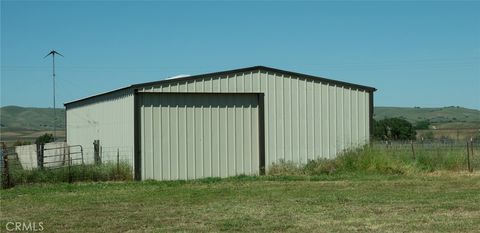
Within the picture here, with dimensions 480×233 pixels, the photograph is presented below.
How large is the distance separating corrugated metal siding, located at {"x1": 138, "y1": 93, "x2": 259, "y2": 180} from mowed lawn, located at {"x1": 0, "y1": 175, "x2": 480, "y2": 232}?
1.99 meters

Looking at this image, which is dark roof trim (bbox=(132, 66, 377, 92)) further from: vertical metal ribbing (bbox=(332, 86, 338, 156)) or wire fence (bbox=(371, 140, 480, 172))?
wire fence (bbox=(371, 140, 480, 172))

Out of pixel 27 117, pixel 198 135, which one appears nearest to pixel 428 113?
pixel 27 117

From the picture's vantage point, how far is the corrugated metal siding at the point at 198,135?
2161 centimetres

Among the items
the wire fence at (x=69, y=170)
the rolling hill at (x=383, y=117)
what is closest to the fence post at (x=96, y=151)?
the wire fence at (x=69, y=170)

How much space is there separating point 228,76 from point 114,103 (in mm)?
4141

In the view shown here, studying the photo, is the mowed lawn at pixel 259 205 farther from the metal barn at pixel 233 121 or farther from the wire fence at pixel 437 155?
the metal barn at pixel 233 121

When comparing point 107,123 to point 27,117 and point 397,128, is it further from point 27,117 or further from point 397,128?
point 27,117

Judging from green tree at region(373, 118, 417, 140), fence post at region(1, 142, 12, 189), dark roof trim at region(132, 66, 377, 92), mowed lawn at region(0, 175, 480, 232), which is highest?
dark roof trim at region(132, 66, 377, 92)

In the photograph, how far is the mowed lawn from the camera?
1145 cm

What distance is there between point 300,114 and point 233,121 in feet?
7.64

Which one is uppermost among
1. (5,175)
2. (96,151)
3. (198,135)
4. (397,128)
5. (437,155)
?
(397,128)

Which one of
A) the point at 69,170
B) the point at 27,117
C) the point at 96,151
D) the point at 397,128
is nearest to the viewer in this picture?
the point at 69,170

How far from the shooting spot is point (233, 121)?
22703 millimetres

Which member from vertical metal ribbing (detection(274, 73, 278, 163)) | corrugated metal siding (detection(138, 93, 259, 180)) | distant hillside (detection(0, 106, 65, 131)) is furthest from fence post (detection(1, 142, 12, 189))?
distant hillside (detection(0, 106, 65, 131))
